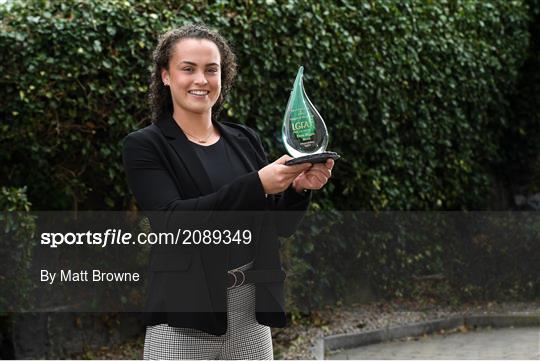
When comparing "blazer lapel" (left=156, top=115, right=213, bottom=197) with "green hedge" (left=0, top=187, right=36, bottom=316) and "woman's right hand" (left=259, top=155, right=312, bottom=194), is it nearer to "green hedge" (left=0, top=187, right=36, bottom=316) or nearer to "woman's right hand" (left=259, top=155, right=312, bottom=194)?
"woman's right hand" (left=259, top=155, right=312, bottom=194)

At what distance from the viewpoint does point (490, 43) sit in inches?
346

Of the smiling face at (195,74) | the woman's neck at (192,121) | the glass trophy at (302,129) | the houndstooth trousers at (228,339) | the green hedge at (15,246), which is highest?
the green hedge at (15,246)

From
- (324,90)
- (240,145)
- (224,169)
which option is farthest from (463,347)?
(224,169)

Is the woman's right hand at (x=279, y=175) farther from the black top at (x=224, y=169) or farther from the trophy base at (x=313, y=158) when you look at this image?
the black top at (x=224, y=169)

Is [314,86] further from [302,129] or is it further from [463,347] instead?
[302,129]

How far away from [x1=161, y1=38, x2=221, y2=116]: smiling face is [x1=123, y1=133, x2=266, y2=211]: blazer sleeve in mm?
183

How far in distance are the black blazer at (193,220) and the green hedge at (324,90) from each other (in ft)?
9.47

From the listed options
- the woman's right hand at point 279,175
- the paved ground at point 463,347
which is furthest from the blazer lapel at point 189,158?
the paved ground at point 463,347

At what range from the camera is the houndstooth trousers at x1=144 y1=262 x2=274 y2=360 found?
2621 millimetres

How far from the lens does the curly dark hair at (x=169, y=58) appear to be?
2.73 metres

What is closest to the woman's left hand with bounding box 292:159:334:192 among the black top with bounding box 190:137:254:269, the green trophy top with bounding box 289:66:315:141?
the green trophy top with bounding box 289:66:315:141

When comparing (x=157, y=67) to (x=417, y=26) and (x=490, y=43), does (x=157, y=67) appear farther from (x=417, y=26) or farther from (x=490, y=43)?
(x=490, y=43)

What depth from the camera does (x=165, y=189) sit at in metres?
2.60

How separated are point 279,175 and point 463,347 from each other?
4968 millimetres
